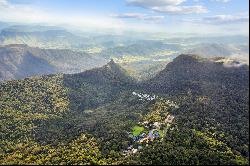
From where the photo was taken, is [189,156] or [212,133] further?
[212,133]

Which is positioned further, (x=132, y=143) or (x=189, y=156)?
(x=132, y=143)

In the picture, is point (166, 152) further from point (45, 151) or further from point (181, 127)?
point (45, 151)

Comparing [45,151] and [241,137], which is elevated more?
[241,137]

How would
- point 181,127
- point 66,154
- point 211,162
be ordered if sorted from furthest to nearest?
point 181,127 → point 66,154 → point 211,162

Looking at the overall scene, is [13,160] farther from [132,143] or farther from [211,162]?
[211,162]

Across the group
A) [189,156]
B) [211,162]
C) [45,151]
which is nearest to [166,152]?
[189,156]

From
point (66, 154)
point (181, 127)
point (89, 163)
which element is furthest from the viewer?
point (181, 127)

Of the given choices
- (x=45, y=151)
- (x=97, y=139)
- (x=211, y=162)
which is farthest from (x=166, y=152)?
(x=45, y=151)

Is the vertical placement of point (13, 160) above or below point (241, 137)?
below

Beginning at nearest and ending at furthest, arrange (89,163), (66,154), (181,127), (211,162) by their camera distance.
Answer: (211,162) → (89,163) → (66,154) → (181,127)
